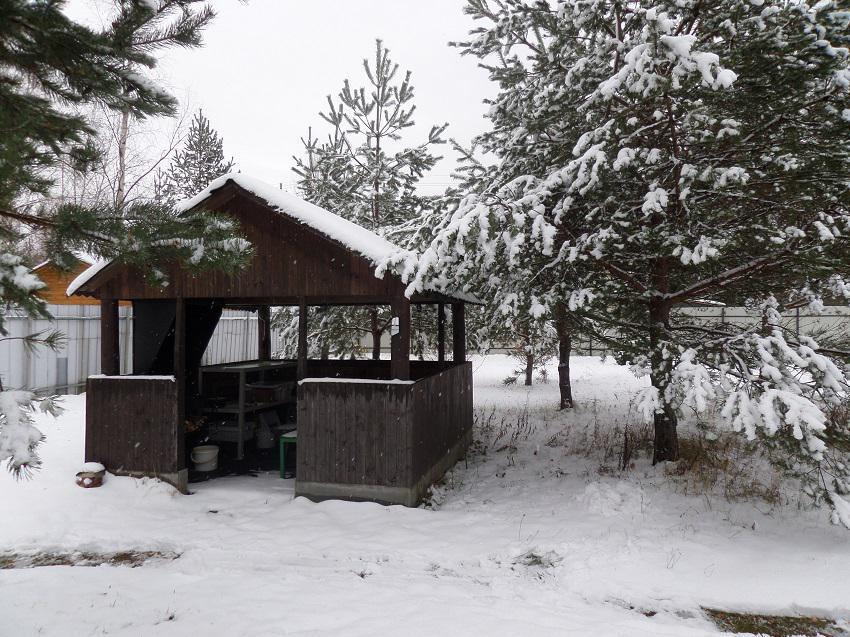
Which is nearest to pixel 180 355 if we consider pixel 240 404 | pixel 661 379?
pixel 240 404

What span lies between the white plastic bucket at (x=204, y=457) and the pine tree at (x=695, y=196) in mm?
5198

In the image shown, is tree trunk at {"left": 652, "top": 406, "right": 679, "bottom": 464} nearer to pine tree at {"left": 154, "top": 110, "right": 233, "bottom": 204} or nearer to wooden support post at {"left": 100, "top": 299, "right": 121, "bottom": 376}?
wooden support post at {"left": 100, "top": 299, "right": 121, "bottom": 376}

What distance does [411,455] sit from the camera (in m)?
6.95

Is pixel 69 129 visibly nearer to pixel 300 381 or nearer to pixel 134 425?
pixel 300 381

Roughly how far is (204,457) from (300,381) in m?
2.79

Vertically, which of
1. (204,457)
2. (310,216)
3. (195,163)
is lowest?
(204,457)

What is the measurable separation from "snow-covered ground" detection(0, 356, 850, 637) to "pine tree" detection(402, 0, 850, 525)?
116 cm

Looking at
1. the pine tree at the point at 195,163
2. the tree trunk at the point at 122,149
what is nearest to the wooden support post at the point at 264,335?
the tree trunk at the point at 122,149

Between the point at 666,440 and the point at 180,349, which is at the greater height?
the point at 180,349

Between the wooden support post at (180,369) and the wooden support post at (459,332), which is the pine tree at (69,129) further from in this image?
the wooden support post at (459,332)

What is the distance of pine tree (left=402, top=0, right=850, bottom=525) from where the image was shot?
5.54m

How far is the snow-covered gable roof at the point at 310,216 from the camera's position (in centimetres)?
691

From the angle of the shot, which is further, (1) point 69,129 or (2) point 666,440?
(2) point 666,440

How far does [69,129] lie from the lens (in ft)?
11.7
